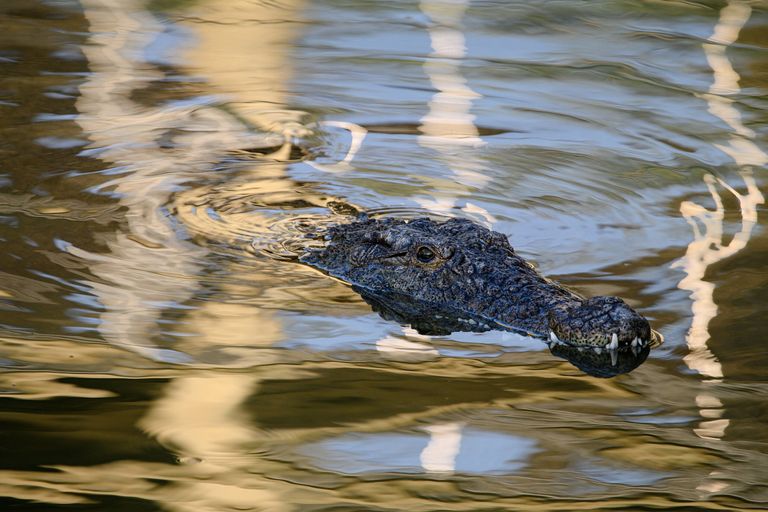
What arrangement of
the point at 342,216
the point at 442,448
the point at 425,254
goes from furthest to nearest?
1. the point at 342,216
2. the point at 425,254
3. the point at 442,448

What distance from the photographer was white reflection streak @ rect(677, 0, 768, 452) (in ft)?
16.1

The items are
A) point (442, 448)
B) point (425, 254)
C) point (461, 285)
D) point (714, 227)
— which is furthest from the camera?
point (714, 227)

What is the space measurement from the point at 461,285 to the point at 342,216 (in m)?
1.56

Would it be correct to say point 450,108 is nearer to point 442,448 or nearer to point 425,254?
point 425,254

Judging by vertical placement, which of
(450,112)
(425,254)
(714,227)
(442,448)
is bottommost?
(442,448)

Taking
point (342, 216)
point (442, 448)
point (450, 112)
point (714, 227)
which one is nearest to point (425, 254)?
point (342, 216)

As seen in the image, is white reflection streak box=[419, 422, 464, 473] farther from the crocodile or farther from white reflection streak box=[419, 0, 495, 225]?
white reflection streak box=[419, 0, 495, 225]

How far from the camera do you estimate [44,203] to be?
23.8ft

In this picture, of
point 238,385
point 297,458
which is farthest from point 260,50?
point 297,458

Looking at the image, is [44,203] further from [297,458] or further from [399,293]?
[297,458]

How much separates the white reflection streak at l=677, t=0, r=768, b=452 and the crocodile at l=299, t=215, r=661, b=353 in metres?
0.36

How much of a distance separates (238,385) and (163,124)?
4553 millimetres

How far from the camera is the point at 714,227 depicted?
7285 millimetres

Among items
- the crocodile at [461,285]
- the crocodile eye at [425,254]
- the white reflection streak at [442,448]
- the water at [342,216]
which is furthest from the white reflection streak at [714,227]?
the crocodile eye at [425,254]
